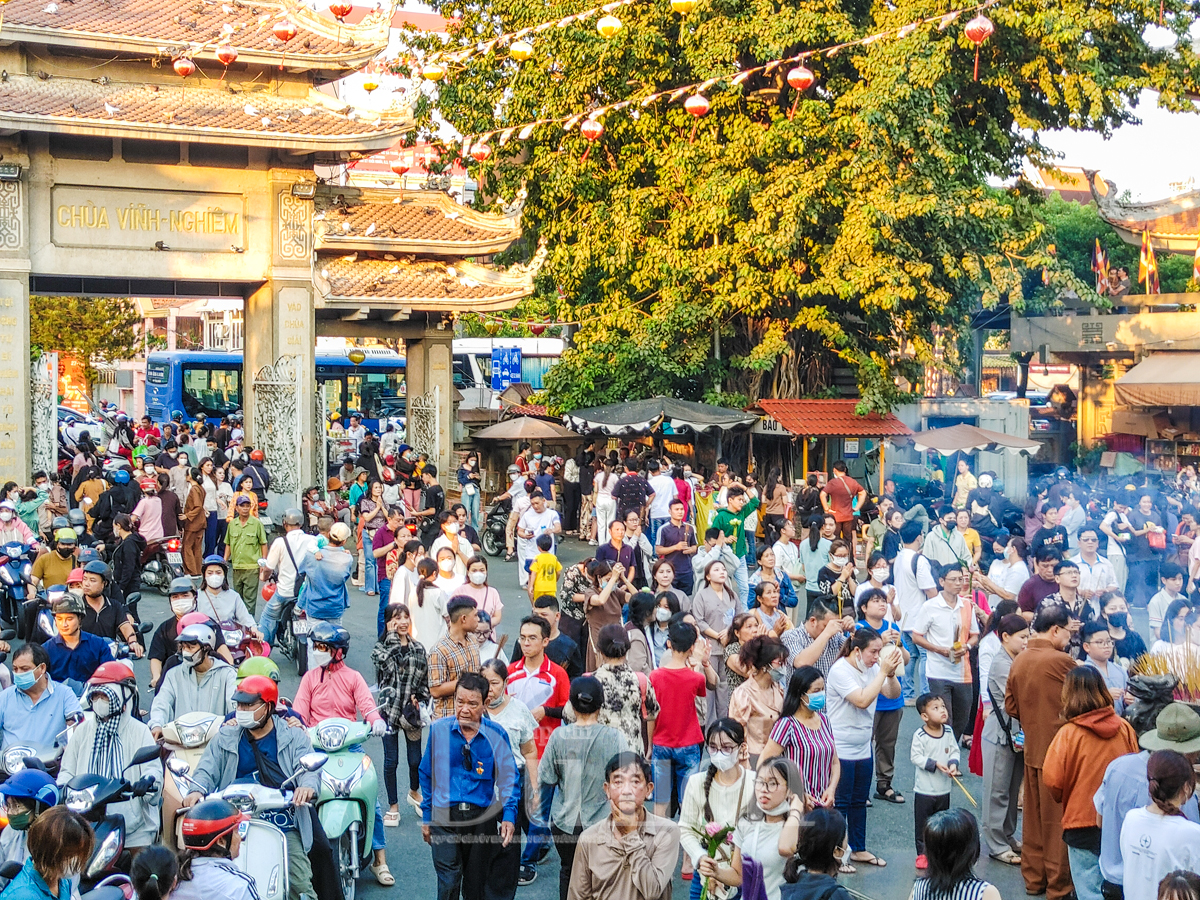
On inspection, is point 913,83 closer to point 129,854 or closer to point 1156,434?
point 1156,434

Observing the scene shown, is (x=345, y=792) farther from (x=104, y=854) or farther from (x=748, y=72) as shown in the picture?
(x=748, y=72)

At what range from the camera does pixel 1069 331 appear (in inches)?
1259

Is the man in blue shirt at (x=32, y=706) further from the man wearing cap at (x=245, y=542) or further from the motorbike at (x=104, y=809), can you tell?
the man wearing cap at (x=245, y=542)

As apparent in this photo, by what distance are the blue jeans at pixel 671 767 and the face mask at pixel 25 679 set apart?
3.72 m

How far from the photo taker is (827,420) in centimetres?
2369

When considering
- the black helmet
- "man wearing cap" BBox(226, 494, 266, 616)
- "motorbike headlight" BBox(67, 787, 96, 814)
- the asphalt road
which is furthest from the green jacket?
the black helmet

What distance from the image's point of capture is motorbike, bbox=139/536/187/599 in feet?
54.2

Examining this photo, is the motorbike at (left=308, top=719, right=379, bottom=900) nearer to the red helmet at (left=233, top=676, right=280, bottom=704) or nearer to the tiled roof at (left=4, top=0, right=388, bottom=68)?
the red helmet at (left=233, top=676, right=280, bottom=704)

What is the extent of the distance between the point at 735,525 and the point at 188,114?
1120 cm

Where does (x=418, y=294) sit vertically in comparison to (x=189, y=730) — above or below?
above

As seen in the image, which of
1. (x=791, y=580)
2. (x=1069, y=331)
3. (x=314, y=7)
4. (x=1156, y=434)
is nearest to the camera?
(x=791, y=580)

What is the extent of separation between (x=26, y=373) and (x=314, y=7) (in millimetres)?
7903

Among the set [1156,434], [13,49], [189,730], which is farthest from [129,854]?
[1156,434]

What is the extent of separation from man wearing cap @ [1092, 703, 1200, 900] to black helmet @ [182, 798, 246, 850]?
13.7 feet
